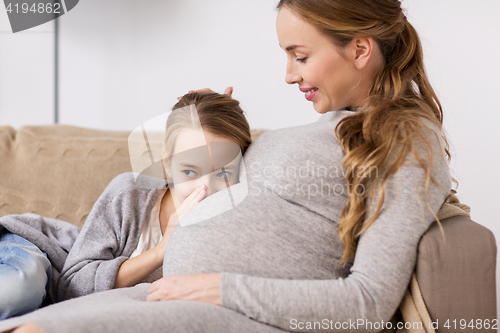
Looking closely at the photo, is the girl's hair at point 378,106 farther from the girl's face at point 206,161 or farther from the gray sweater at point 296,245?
the girl's face at point 206,161

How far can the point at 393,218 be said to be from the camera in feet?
2.42

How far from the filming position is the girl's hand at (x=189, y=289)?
723mm

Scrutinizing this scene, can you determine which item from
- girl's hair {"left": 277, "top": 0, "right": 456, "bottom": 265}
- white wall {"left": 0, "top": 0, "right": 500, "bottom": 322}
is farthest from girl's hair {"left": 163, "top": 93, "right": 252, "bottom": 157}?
white wall {"left": 0, "top": 0, "right": 500, "bottom": 322}

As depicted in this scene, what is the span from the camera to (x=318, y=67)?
3.09 ft

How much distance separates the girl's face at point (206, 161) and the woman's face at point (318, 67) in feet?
0.78

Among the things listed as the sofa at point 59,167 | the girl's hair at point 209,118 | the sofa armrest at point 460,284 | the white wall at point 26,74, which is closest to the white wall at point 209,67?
the white wall at point 26,74

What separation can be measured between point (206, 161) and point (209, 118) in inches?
4.7

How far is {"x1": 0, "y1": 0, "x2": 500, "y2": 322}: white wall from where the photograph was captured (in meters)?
1.81

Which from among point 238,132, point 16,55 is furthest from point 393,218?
point 16,55

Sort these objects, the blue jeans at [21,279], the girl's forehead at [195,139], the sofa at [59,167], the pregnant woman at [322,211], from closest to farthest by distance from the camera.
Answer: the pregnant woman at [322,211], the blue jeans at [21,279], the girl's forehead at [195,139], the sofa at [59,167]

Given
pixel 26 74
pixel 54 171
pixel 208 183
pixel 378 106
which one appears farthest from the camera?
pixel 26 74

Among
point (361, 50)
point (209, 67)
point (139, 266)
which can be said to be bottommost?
point (139, 266)

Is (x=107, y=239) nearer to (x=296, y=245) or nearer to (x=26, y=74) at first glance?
(x=296, y=245)

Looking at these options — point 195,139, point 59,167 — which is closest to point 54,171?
point 59,167
